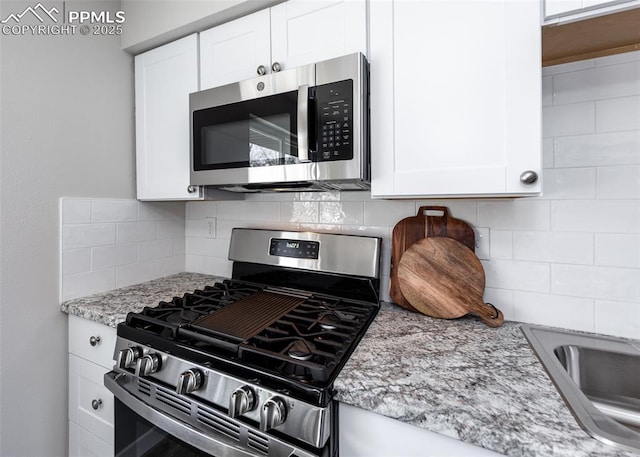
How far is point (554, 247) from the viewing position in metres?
1.06

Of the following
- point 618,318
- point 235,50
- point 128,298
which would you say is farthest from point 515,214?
point 128,298

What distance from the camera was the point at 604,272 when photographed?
994 millimetres

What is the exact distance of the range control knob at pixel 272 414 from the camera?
693mm

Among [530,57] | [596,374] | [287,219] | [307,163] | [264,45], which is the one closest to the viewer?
[530,57]

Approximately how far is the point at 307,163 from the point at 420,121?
0.39 m

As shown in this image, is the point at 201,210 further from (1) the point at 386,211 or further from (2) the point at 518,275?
(2) the point at 518,275

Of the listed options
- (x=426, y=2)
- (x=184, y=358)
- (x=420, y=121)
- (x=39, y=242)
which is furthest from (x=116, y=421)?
(x=426, y=2)

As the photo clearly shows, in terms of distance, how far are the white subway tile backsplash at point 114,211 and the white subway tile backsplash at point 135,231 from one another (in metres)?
0.03

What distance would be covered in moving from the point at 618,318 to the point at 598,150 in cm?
55

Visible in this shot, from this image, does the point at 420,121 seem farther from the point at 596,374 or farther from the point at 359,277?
the point at 596,374

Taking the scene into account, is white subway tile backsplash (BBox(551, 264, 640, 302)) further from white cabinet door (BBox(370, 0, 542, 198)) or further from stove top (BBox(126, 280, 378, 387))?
stove top (BBox(126, 280, 378, 387))

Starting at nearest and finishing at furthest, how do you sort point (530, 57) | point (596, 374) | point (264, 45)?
point (530, 57) → point (596, 374) → point (264, 45)

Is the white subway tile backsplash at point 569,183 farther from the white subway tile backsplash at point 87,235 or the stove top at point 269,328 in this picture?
the white subway tile backsplash at point 87,235

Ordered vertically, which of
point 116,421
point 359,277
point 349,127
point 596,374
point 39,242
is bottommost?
point 116,421
